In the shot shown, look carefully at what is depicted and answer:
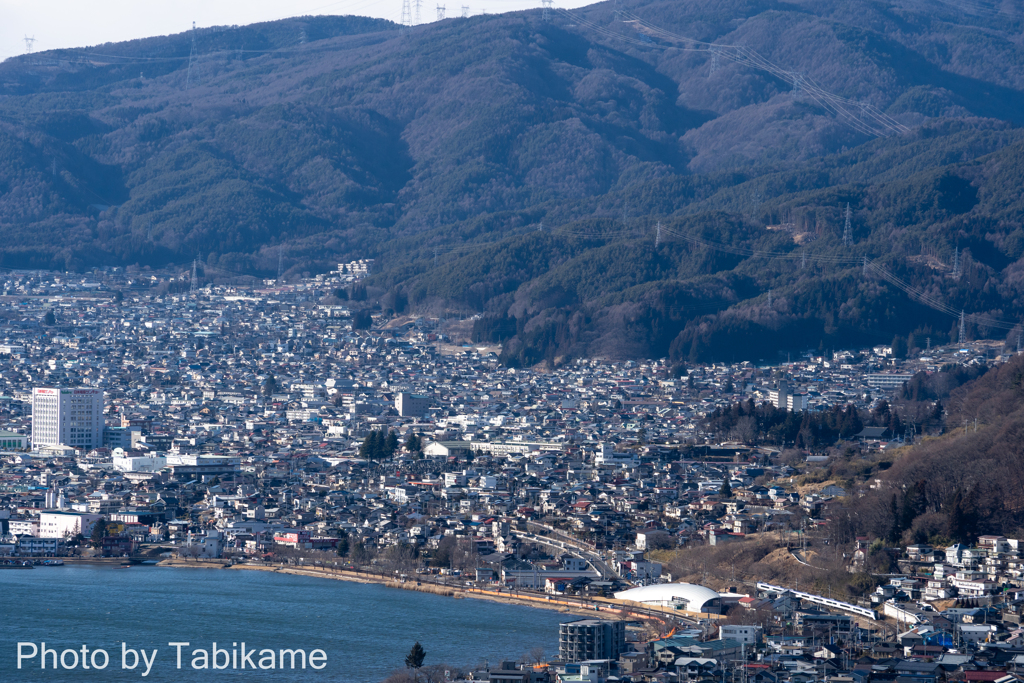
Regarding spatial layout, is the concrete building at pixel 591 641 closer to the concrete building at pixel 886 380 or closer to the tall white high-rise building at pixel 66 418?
Result: the tall white high-rise building at pixel 66 418

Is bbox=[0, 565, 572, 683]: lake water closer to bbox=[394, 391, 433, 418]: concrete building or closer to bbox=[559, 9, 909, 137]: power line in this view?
bbox=[394, 391, 433, 418]: concrete building

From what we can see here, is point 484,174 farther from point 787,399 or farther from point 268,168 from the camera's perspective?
point 787,399

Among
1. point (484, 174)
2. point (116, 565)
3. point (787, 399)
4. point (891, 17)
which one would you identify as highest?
point (891, 17)

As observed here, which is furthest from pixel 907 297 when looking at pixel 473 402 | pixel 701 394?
pixel 473 402

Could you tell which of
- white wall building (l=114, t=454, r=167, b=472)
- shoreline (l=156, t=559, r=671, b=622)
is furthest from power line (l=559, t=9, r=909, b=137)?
shoreline (l=156, t=559, r=671, b=622)

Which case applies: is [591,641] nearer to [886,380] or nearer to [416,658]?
[416,658]

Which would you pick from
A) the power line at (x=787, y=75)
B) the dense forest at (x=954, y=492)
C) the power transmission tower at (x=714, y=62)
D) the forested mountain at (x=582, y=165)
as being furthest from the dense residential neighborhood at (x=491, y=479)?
the power transmission tower at (x=714, y=62)

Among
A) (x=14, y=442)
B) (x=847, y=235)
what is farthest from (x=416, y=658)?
(x=847, y=235)
